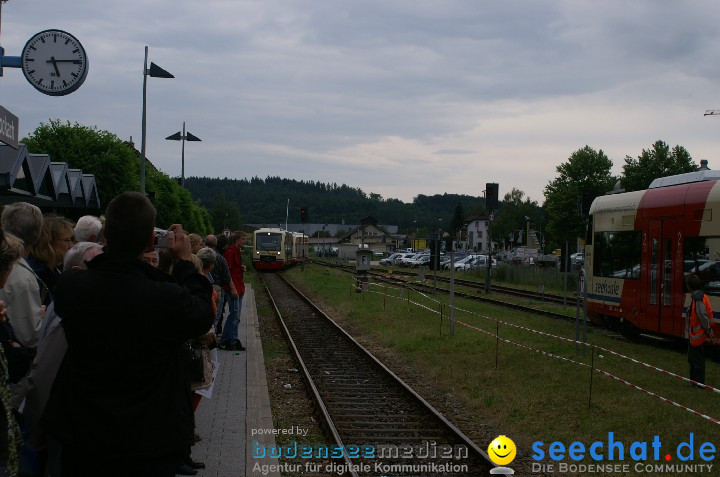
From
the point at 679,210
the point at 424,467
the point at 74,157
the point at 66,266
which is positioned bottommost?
the point at 424,467

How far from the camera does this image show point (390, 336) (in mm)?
18047

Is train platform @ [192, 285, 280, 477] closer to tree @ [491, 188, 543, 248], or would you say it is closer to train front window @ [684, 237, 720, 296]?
train front window @ [684, 237, 720, 296]

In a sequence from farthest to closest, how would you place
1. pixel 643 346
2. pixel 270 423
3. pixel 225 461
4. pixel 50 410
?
pixel 643 346, pixel 270 423, pixel 225 461, pixel 50 410

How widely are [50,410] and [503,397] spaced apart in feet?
26.5

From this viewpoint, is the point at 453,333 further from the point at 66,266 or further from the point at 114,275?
the point at 114,275

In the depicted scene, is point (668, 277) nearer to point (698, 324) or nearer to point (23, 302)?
point (698, 324)

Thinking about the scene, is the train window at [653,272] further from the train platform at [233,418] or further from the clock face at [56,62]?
the clock face at [56,62]

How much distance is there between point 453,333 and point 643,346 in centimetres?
386

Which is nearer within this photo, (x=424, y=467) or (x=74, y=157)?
(x=424, y=467)

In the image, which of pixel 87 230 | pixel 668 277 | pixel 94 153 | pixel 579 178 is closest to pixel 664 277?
pixel 668 277

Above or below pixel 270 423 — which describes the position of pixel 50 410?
above

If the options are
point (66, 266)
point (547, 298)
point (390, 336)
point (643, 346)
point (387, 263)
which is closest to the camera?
point (66, 266)

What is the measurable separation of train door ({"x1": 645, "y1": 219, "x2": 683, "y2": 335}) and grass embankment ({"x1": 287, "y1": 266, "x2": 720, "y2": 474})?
65cm

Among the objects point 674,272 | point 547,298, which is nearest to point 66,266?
point 674,272
